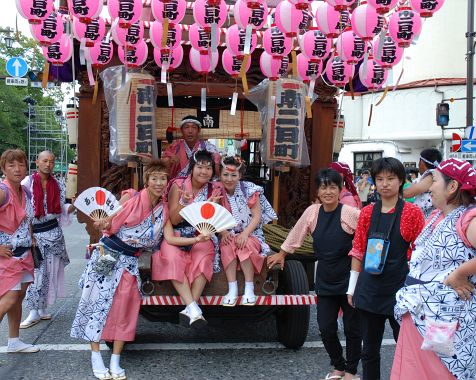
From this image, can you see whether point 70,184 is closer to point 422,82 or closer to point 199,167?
point 199,167

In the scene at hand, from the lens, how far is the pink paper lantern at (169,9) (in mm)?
4824

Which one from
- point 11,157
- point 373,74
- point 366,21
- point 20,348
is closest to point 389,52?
point 373,74

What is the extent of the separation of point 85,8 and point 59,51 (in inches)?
31.0

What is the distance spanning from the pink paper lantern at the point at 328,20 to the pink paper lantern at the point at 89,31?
2427mm

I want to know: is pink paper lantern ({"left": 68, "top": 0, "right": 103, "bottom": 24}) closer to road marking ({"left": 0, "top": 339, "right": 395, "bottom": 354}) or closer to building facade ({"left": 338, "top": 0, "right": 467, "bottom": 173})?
road marking ({"left": 0, "top": 339, "right": 395, "bottom": 354})

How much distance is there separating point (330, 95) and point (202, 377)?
392cm

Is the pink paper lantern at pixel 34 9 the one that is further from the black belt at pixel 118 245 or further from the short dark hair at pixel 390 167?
the short dark hair at pixel 390 167

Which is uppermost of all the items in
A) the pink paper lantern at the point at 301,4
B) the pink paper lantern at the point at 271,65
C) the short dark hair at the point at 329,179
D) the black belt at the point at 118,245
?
the pink paper lantern at the point at 301,4

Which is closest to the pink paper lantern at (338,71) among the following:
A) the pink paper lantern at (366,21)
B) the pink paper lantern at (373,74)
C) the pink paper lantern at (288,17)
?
the pink paper lantern at (373,74)

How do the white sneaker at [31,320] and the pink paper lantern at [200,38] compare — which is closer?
the white sneaker at [31,320]

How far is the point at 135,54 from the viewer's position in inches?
210

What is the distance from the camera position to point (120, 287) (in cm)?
386

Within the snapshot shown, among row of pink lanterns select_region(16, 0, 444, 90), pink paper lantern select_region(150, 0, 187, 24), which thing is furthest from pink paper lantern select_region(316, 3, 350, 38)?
pink paper lantern select_region(150, 0, 187, 24)

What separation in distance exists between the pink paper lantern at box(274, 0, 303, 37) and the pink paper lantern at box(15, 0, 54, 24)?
93.7 inches
